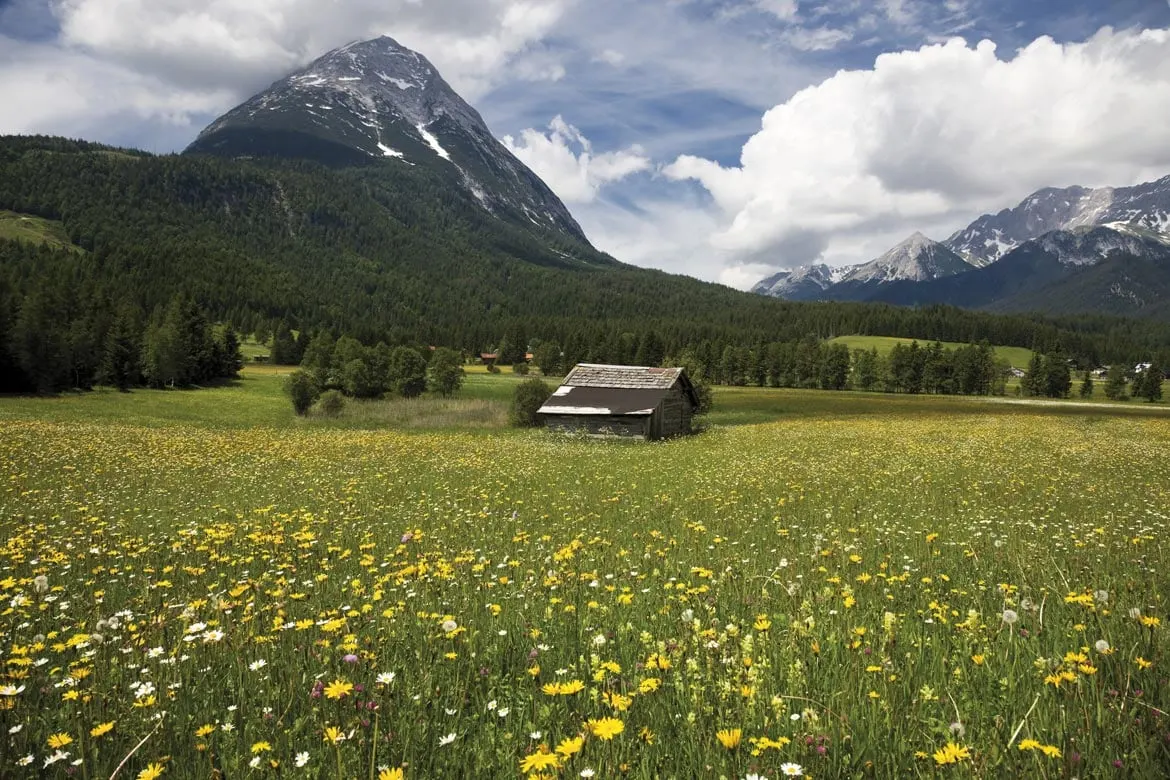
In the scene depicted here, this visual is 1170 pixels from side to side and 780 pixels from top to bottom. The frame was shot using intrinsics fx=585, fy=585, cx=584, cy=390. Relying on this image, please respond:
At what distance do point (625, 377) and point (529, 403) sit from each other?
9468mm

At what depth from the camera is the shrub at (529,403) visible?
52.3 metres

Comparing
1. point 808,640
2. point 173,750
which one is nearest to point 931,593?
point 808,640

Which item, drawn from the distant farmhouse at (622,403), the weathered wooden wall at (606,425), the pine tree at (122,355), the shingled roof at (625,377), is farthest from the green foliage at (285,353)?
the weathered wooden wall at (606,425)

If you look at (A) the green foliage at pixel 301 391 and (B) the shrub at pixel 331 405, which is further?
(A) the green foliage at pixel 301 391

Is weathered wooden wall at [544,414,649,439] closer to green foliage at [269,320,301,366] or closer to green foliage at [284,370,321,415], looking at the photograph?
green foliage at [284,370,321,415]

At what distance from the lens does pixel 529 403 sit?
2069 inches

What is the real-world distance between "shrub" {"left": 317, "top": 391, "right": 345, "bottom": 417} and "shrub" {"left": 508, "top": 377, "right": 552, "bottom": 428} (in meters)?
20.6

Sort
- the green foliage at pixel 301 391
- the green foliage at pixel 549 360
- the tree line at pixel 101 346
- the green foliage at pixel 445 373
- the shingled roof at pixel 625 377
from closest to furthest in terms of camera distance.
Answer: the shingled roof at pixel 625 377, the green foliage at pixel 301 391, the tree line at pixel 101 346, the green foliage at pixel 445 373, the green foliage at pixel 549 360

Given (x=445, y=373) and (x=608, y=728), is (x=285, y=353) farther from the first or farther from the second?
(x=608, y=728)

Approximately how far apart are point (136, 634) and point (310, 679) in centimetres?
187

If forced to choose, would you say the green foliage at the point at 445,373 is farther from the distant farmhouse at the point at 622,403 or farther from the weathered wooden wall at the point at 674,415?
the weathered wooden wall at the point at 674,415

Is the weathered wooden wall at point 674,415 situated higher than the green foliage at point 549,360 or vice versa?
the green foliage at point 549,360

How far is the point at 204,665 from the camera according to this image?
435 cm

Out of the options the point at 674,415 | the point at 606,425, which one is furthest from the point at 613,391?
the point at 674,415
